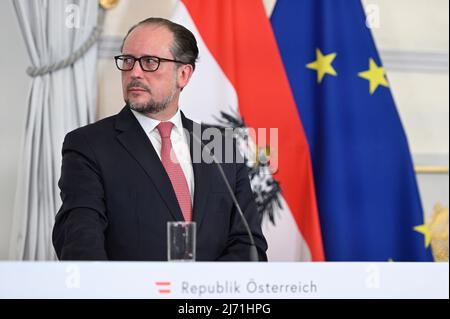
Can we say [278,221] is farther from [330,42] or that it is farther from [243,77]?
[330,42]

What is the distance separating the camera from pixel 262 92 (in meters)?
2.99

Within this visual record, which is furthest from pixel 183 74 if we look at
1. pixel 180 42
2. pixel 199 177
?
pixel 199 177

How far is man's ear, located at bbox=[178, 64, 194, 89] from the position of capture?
2.33m

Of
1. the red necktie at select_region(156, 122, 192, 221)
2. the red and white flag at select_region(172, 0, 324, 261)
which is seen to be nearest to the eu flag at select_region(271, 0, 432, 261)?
the red and white flag at select_region(172, 0, 324, 261)

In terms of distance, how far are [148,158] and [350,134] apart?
119 centimetres

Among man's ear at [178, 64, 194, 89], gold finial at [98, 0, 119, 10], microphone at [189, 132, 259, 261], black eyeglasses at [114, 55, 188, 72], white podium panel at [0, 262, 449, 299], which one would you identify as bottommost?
white podium panel at [0, 262, 449, 299]

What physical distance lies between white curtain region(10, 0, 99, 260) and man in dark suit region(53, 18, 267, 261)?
0.35 m

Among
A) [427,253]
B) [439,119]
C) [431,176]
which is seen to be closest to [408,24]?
[439,119]

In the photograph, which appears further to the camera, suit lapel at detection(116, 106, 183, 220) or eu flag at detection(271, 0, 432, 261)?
eu flag at detection(271, 0, 432, 261)

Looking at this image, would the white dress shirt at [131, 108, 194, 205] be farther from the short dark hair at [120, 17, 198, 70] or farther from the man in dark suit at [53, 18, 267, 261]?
the short dark hair at [120, 17, 198, 70]

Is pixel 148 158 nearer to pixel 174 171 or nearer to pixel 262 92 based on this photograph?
pixel 174 171

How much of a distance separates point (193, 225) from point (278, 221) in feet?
3.54

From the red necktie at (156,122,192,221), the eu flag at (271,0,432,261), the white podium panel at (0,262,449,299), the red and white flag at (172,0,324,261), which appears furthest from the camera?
the eu flag at (271,0,432,261)

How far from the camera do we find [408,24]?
123 inches
